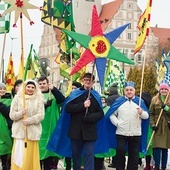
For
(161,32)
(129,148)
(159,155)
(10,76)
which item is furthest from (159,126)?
(161,32)

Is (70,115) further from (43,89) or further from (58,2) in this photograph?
(58,2)

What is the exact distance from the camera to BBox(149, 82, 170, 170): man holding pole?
336 inches

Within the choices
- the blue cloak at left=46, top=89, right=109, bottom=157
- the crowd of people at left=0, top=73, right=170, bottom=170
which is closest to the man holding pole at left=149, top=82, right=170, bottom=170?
the crowd of people at left=0, top=73, right=170, bottom=170

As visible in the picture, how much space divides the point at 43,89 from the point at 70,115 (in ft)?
2.42

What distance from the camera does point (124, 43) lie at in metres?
67.9

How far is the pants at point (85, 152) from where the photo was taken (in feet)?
23.5

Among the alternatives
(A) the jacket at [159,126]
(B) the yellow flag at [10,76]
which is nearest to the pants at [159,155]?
(A) the jacket at [159,126]

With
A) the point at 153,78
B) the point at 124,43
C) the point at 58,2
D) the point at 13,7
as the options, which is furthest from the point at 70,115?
the point at 124,43

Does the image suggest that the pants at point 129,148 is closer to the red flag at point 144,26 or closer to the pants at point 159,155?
the pants at point 159,155

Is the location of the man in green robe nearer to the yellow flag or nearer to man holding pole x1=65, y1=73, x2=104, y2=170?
man holding pole x1=65, y1=73, x2=104, y2=170

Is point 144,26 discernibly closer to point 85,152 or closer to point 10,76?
point 85,152

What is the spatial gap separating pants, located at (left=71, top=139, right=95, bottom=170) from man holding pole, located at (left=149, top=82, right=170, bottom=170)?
1.72m

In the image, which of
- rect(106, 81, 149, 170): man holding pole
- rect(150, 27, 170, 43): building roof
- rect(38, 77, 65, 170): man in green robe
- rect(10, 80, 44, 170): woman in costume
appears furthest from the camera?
rect(150, 27, 170, 43): building roof

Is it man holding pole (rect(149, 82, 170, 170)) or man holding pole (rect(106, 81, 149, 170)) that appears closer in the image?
man holding pole (rect(106, 81, 149, 170))
